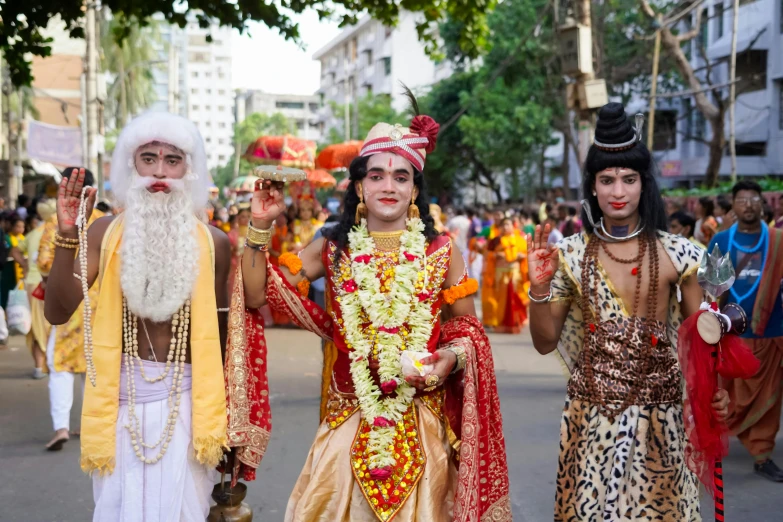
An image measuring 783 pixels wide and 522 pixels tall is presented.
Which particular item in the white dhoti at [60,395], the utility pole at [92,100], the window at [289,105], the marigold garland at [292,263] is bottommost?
the white dhoti at [60,395]

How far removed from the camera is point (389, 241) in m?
4.32

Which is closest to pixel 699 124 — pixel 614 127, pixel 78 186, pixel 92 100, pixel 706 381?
pixel 92 100

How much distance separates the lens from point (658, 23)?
1917 centimetres

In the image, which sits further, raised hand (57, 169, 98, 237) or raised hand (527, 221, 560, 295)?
raised hand (527, 221, 560, 295)

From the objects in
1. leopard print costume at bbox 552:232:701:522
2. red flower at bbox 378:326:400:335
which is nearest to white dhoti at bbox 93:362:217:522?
red flower at bbox 378:326:400:335

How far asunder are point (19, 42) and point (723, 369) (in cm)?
917

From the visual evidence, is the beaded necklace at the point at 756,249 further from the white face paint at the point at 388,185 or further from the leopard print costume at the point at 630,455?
the white face paint at the point at 388,185

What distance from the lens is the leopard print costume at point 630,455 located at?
4121 mm


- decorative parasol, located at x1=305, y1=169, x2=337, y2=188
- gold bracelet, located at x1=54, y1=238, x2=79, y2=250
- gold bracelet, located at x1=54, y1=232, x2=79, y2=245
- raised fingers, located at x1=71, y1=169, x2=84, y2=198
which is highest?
decorative parasol, located at x1=305, y1=169, x2=337, y2=188

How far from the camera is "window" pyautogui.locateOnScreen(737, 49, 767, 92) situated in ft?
109

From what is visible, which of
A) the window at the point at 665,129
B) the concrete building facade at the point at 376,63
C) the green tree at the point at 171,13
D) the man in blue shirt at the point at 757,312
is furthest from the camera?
the concrete building facade at the point at 376,63

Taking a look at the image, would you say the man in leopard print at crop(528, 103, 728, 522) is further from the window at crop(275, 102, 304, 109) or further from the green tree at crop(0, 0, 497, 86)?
the window at crop(275, 102, 304, 109)

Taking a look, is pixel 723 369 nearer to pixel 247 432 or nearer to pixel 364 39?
pixel 247 432

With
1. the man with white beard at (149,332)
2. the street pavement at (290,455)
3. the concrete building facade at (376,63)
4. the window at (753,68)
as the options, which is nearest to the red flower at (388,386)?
the man with white beard at (149,332)
